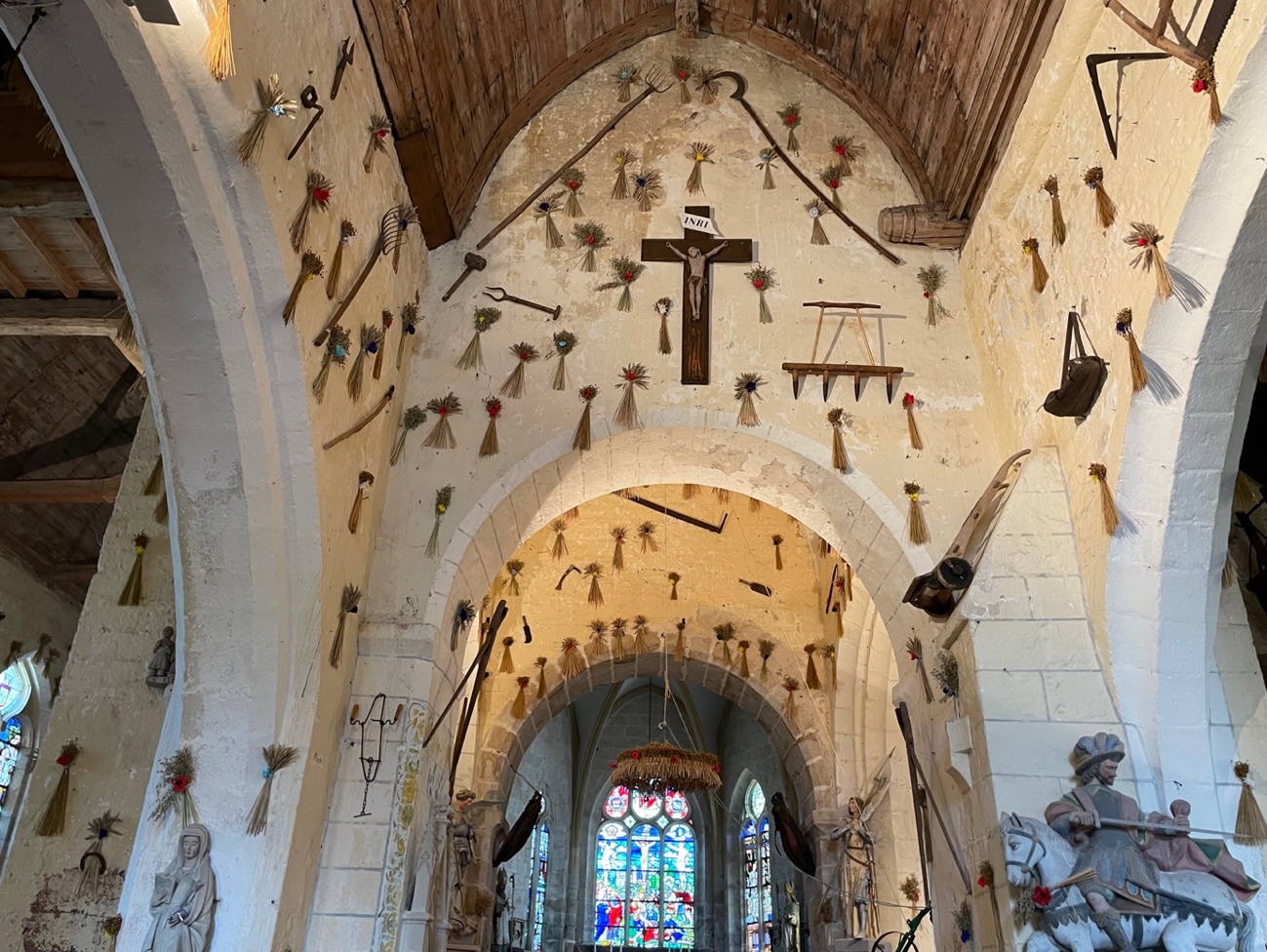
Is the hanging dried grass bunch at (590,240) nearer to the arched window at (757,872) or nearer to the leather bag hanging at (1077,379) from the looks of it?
the leather bag hanging at (1077,379)

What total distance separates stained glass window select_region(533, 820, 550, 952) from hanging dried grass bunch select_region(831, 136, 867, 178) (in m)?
9.16

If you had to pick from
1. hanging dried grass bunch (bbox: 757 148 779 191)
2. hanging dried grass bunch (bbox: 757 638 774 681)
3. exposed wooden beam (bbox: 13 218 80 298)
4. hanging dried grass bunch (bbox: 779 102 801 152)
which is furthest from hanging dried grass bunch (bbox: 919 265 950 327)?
exposed wooden beam (bbox: 13 218 80 298)

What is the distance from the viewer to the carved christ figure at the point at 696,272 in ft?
18.2

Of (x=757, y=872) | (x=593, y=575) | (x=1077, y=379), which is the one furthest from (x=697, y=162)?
(x=757, y=872)

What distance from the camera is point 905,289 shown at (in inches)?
222

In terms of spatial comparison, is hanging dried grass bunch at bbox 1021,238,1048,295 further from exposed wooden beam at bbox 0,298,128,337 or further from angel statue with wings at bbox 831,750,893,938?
exposed wooden beam at bbox 0,298,128,337

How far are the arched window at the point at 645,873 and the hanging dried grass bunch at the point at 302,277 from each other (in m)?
9.88

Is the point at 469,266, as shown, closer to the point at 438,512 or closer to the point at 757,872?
the point at 438,512

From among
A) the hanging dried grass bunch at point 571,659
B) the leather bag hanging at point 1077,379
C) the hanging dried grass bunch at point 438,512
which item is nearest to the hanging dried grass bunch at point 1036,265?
the leather bag hanging at point 1077,379

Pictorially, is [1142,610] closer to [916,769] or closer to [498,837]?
[916,769]

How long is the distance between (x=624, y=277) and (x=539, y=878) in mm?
8957

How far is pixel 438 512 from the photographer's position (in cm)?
502

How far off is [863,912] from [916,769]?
7.43 ft

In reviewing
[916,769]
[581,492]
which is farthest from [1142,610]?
[581,492]
